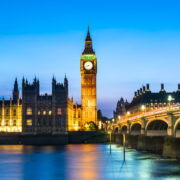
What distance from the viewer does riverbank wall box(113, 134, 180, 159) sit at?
6188 centimetres

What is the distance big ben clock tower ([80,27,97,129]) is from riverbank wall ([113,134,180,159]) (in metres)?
48.1

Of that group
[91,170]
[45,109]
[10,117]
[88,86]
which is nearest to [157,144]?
[91,170]

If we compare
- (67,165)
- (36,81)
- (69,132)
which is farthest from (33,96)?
(67,165)

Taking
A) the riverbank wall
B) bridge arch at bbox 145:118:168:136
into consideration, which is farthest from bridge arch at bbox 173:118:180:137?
bridge arch at bbox 145:118:168:136

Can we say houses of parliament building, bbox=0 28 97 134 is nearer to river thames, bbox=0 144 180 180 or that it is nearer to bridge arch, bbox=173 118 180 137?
river thames, bbox=0 144 180 180

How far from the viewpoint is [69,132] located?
156625 mm

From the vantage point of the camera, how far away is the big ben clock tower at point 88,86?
17850cm

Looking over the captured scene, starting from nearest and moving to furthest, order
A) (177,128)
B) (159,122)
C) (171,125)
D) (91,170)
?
1. (91,170)
2. (171,125)
3. (177,128)
4. (159,122)

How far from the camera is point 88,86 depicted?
182250mm

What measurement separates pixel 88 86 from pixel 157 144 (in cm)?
10085

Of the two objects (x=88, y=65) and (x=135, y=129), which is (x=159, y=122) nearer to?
(x=135, y=129)

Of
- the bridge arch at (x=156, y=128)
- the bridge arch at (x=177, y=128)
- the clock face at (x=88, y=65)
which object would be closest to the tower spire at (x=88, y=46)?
the clock face at (x=88, y=65)

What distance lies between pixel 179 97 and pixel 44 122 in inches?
2270

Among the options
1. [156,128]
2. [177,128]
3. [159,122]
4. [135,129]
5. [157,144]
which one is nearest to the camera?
[177,128]
